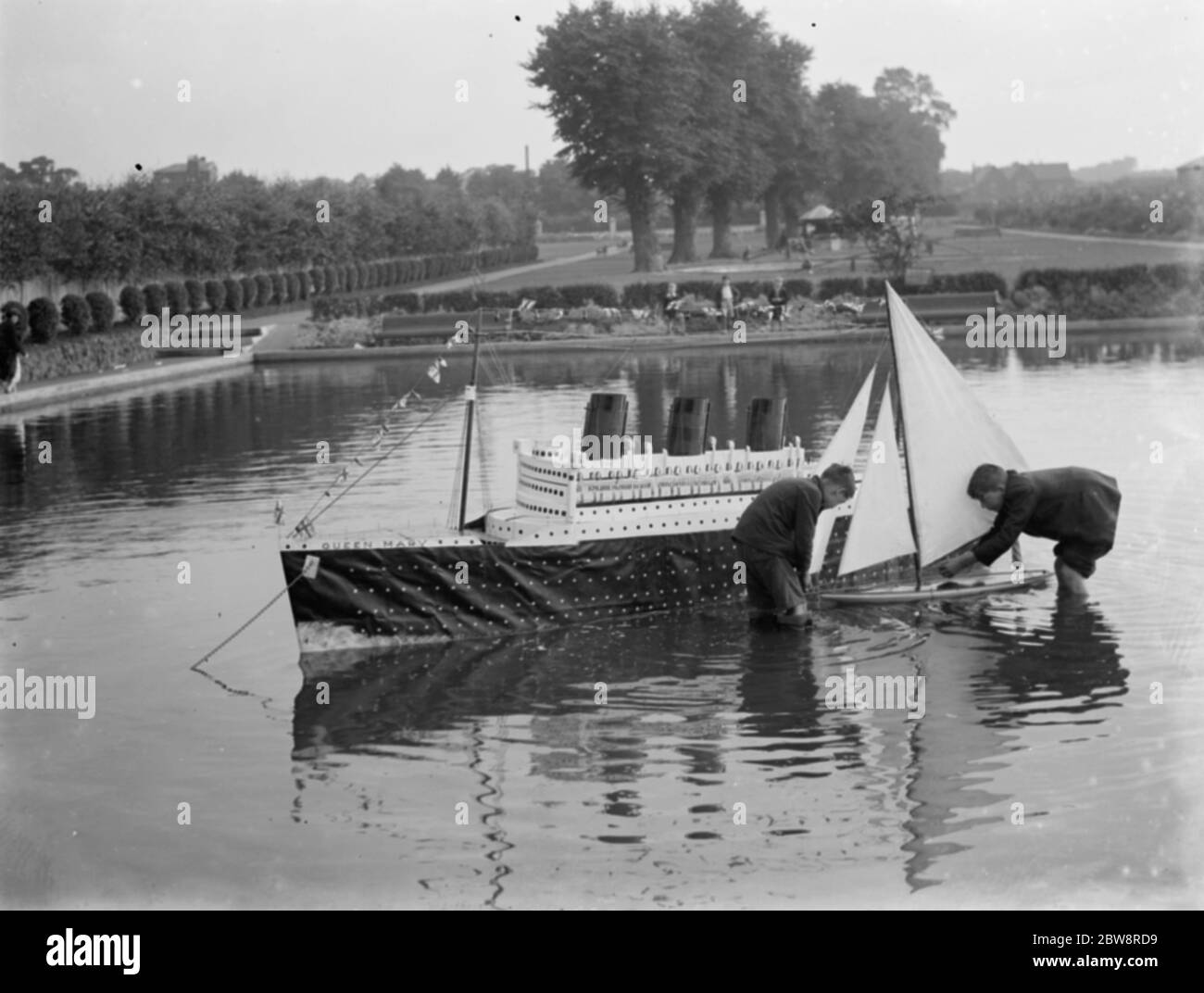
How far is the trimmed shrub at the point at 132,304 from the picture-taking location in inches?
1928

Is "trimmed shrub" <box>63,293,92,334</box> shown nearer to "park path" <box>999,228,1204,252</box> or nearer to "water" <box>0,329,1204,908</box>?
"water" <box>0,329,1204,908</box>

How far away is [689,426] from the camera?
59.9ft

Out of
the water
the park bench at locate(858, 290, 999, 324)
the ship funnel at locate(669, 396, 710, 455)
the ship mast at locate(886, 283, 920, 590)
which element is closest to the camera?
the water

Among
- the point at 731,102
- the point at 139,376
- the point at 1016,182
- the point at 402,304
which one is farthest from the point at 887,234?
the point at 1016,182

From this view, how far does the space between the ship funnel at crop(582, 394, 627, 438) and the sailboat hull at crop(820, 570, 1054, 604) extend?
9.39 feet

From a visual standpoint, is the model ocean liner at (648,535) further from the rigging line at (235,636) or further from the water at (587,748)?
the water at (587,748)

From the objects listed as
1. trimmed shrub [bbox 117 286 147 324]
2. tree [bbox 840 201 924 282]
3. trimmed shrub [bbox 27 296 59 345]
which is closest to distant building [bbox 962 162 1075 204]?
tree [bbox 840 201 924 282]

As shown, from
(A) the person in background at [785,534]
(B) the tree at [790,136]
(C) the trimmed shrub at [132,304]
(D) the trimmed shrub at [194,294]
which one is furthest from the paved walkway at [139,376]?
(B) the tree at [790,136]

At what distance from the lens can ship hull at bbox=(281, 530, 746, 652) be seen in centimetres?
1631

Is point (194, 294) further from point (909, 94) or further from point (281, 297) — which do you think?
point (909, 94)

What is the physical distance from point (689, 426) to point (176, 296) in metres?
39.1

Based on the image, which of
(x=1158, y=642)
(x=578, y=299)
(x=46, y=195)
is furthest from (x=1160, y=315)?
(x=1158, y=642)

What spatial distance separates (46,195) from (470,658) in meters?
34.3
